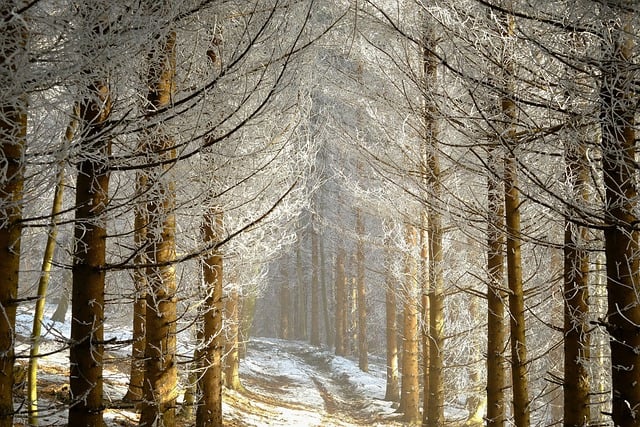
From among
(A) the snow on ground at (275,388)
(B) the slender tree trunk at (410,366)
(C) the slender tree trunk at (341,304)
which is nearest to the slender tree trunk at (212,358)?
(A) the snow on ground at (275,388)

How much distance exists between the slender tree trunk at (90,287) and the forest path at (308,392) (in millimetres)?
6878

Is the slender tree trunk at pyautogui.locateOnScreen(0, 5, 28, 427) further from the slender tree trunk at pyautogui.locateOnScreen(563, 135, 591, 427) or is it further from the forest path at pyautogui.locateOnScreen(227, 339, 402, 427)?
the forest path at pyautogui.locateOnScreen(227, 339, 402, 427)

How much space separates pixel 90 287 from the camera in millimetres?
2896

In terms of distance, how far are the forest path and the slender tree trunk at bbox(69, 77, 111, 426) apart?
22.6 ft

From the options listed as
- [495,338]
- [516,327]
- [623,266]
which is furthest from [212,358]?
[623,266]

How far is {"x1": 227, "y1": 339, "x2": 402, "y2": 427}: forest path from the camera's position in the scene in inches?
463

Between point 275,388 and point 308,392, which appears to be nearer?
point 308,392

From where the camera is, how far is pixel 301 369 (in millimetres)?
22125

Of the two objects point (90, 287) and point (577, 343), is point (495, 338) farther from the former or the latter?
point (90, 287)

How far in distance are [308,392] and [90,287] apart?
14.8m

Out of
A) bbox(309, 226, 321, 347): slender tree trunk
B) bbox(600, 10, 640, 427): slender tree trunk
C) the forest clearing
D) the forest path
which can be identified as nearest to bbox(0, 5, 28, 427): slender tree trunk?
the forest clearing

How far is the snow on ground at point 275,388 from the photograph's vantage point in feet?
23.7

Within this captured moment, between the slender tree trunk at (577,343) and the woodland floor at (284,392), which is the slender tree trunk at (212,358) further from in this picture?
the slender tree trunk at (577,343)

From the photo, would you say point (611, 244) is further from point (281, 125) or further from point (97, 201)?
point (281, 125)
